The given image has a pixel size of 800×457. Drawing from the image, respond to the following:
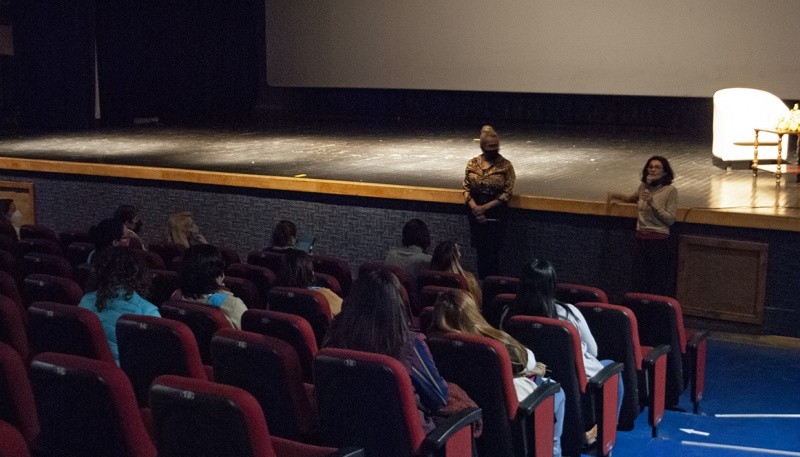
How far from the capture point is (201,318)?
11.6ft

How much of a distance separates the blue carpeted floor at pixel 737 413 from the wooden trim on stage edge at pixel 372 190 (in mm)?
795

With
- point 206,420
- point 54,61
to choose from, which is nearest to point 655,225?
point 206,420

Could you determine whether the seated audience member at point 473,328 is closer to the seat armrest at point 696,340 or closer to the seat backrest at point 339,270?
the seat armrest at point 696,340

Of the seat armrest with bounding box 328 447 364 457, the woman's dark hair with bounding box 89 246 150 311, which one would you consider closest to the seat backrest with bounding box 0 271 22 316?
the woman's dark hair with bounding box 89 246 150 311

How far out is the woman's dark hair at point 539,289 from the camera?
12.0 ft

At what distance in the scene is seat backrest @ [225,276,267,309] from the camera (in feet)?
14.5

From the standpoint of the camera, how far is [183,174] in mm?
8078

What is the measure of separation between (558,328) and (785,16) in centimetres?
864

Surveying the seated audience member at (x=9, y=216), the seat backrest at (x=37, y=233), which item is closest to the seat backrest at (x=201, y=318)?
the seat backrest at (x=37, y=233)

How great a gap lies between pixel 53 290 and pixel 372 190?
11.2 ft

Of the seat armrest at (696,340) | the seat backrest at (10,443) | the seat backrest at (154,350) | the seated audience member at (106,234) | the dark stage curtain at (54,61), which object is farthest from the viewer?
the dark stage curtain at (54,61)

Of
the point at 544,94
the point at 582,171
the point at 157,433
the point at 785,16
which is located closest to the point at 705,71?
the point at 785,16

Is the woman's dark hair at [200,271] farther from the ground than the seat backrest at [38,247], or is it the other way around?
the woman's dark hair at [200,271]

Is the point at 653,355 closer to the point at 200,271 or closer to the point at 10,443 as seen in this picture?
the point at 200,271
